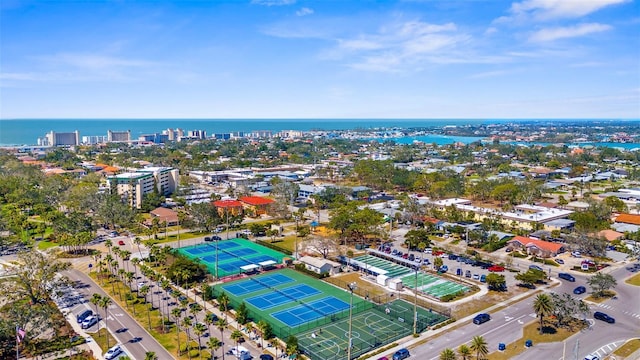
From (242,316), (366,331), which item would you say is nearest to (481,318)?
(366,331)

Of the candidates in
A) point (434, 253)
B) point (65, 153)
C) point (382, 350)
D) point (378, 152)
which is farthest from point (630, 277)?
point (65, 153)

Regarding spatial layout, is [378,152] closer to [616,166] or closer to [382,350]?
[616,166]

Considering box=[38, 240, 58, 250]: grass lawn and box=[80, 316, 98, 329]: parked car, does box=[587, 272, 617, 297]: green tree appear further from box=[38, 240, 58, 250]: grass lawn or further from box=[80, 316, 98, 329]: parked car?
box=[38, 240, 58, 250]: grass lawn

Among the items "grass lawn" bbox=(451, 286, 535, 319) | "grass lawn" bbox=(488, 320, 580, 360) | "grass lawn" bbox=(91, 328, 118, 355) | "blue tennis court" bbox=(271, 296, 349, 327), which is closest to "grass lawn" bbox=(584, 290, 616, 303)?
"grass lawn" bbox=(451, 286, 535, 319)

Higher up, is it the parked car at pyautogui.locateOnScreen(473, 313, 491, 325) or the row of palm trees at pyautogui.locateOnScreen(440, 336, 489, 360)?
the row of palm trees at pyautogui.locateOnScreen(440, 336, 489, 360)

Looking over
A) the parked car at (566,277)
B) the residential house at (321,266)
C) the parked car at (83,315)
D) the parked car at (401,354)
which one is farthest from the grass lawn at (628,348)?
the parked car at (83,315)

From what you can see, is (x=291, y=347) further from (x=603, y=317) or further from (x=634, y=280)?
(x=634, y=280)
